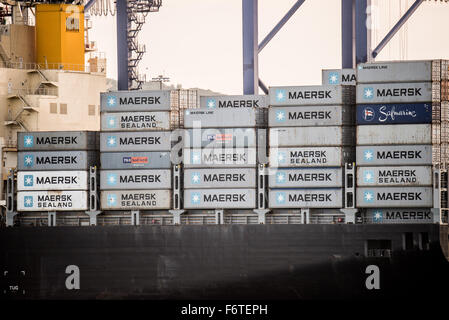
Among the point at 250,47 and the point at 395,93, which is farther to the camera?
the point at 250,47

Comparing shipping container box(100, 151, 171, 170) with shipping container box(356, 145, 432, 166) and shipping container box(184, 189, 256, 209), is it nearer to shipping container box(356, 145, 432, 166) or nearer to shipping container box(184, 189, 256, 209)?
shipping container box(184, 189, 256, 209)

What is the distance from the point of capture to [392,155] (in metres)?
42.4

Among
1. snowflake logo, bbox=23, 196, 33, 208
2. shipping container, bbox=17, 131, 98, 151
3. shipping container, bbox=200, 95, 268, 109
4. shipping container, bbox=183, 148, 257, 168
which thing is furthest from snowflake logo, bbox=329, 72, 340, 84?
snowflake logo, bbox=23, 196, 33, 208

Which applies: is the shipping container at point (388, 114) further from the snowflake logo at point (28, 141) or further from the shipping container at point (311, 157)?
the snowflake logo at point (28, 141)

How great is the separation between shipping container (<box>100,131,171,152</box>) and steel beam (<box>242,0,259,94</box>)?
747 cm

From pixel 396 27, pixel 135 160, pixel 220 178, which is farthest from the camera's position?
pixel 396 27

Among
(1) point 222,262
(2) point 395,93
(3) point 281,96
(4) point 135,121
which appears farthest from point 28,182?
(2) point 395,93

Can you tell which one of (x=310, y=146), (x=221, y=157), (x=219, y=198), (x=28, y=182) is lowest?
(x=219, y=198)

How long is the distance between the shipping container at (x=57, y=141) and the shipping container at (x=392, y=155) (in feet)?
39.8

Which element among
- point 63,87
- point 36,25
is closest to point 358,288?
point 63,87

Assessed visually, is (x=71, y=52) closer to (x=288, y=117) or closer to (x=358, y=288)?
(x=288, y=117)

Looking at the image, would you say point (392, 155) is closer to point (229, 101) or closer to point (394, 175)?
point (394, 175)

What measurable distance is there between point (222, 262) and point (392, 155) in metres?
8.51

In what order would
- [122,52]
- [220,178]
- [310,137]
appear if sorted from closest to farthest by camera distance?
[310,137] → [220,178] → [122,52]
